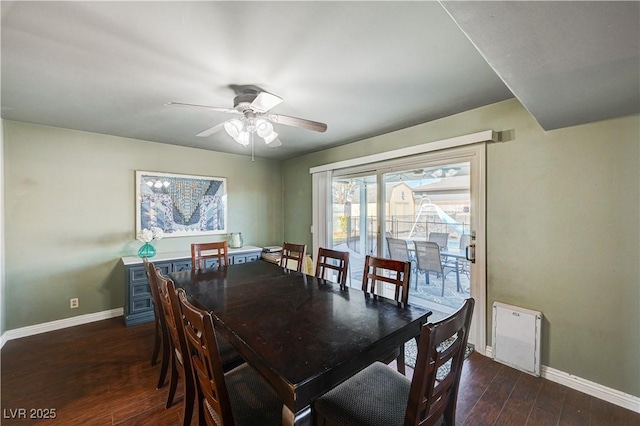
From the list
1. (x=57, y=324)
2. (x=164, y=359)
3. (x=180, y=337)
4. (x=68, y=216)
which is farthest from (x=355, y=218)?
(x=57, y=324)

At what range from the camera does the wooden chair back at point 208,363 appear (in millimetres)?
974

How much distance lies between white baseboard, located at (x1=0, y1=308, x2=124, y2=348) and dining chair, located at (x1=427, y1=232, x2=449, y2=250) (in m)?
4.07


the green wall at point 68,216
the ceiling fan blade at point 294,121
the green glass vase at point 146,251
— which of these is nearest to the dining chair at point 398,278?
the ceiling fan blade at point 294,121

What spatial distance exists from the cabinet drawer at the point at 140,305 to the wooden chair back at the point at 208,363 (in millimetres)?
2611

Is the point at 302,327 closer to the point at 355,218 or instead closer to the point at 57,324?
the point at 355,218

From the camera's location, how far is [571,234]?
209 cm

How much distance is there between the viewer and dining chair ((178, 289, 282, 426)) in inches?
39.0

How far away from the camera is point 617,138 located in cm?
191

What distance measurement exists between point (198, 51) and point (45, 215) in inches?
118

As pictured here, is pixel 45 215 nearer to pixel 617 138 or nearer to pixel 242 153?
pixel 242 153

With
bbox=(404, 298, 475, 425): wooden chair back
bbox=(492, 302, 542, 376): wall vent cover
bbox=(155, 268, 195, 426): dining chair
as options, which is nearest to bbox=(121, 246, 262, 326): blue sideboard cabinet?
bbox=(155, 268, 195, 426): dining chair

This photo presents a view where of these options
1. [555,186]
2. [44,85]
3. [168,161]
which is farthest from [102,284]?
[555,186]

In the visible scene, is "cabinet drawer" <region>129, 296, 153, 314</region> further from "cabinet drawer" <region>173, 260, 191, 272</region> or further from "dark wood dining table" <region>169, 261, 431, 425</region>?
"dark wood dining table" <region>169, 261, 431, 425</region>

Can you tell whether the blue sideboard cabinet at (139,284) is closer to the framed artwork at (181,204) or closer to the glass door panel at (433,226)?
the framed artwork at (181,204)
